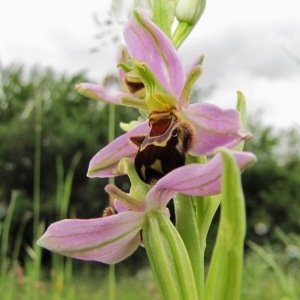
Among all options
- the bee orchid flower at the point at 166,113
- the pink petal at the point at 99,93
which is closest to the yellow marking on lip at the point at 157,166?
the bee orchid flower at the point at 166,113

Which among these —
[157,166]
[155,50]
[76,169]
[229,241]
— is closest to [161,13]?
[155,50]

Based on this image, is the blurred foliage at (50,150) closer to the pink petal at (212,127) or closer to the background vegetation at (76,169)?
the background vegetation at (76,169)

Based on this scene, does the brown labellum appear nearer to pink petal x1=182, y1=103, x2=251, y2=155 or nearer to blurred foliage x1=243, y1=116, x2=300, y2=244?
pink petal x1=182, y1=103, x2=251, y2=155

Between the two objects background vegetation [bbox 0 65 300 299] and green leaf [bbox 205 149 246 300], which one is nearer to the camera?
green leaf [bbox 205 149 246 300]

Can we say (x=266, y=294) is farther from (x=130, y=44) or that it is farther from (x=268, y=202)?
(x=268, y=202)

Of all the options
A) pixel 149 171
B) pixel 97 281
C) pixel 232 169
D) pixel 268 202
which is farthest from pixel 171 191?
pixel 268 202

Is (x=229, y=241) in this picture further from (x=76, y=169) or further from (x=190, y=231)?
(x=76, y=169)

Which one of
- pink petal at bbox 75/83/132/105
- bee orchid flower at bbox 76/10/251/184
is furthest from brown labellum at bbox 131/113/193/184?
pink petal at bbox 75/83/132/105
